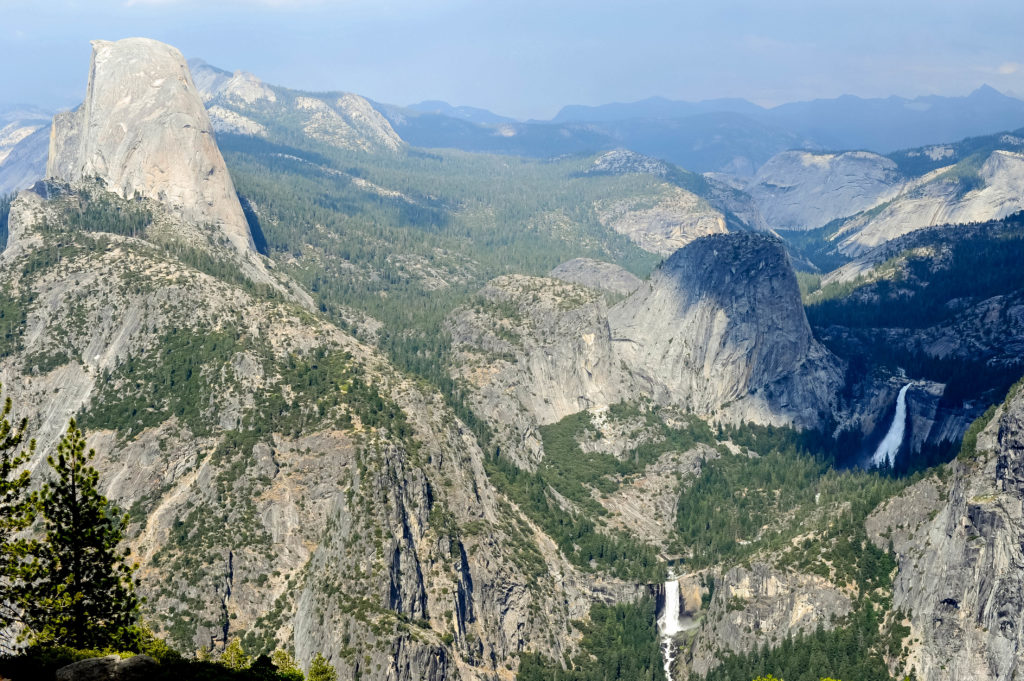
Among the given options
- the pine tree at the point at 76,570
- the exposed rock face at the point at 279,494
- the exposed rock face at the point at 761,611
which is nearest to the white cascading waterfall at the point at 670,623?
the exposed rock face at the point at 761,611

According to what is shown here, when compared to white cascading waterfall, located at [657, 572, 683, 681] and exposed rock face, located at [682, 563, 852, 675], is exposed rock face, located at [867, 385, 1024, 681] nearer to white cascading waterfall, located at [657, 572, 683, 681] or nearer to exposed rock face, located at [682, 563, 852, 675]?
exposed rock face, located at [682, 563, 852, 675]

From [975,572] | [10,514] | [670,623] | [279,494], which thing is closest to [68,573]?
[10,514]

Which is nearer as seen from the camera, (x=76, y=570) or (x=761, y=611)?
(x=76, y=570)

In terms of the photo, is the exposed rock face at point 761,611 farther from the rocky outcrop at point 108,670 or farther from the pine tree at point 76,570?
the rocky outcrop at point 108,670

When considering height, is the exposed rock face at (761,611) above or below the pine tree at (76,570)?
below

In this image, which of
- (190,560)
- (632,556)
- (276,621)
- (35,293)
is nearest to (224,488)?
(190,560)

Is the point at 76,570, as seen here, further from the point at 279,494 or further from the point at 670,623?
the point at 670,623

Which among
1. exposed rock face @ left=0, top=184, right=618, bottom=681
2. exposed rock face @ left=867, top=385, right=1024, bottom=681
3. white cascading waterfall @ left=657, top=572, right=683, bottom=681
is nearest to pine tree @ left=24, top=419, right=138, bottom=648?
exposed rock face @ left=0, top=184, right=618, bottom=681
